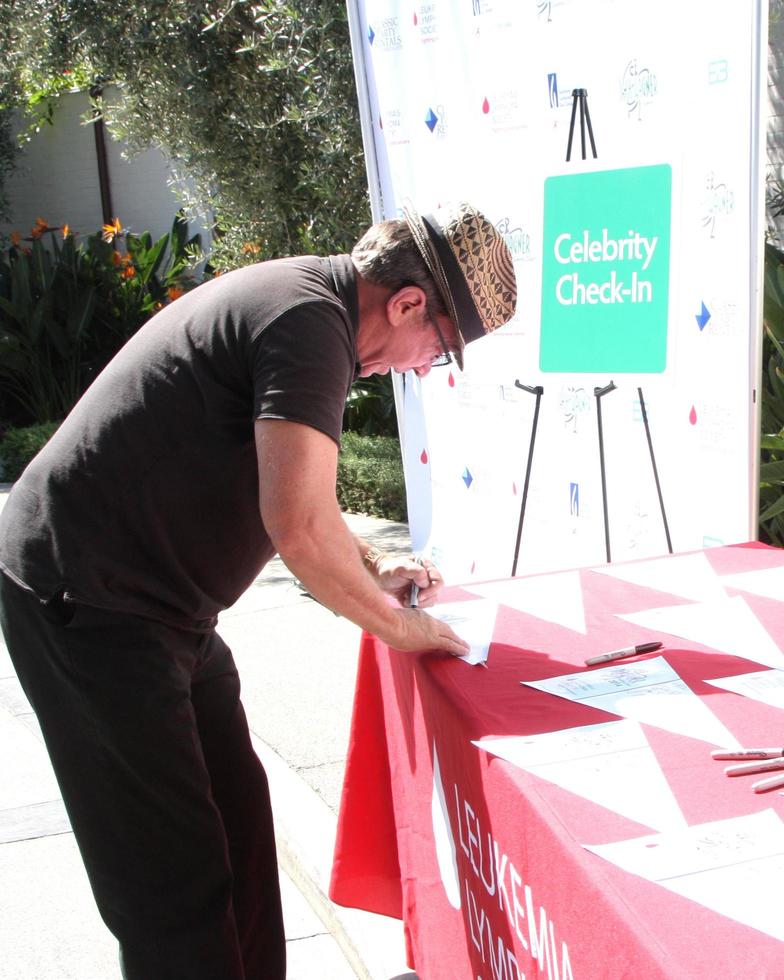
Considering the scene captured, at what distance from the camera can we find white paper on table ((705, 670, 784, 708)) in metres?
1.83

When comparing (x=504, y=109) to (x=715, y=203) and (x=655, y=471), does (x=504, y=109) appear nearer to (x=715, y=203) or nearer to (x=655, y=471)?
(x=715, y=203)

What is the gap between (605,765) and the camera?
63.4 inches

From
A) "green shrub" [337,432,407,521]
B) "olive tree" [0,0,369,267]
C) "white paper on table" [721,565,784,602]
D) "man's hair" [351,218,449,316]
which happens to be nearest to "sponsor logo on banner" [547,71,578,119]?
"white paper on table" [721,565,784,602]

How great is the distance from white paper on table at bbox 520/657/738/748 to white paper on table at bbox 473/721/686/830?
0.20 feet

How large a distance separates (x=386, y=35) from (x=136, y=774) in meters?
3.58

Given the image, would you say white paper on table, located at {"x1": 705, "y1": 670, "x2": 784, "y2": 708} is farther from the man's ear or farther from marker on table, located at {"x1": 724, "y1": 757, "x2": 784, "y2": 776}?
the man's ear

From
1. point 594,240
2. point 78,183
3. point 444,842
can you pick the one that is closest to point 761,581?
point 444,842

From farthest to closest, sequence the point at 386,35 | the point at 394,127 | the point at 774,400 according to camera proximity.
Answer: the point at 774,400 < the point at 394,127 < the point at 386,35

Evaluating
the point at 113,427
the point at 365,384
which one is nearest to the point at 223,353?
the point at 113,427

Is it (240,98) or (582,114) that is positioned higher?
(240,98)

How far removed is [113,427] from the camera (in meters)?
1.96

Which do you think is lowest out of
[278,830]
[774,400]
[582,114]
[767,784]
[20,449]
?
[20,449]

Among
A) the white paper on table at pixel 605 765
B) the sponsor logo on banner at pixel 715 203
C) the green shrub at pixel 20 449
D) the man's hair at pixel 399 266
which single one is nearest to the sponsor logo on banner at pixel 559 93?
the sponsor logo on banner at pixel 715 203

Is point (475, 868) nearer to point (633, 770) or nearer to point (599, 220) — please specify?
point (633, 770)
